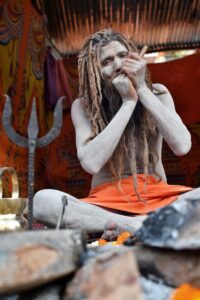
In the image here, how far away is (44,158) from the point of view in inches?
170

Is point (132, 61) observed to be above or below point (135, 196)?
above

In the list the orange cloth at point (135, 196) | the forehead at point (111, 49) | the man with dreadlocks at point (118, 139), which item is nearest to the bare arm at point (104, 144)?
the man with dreadlocks at point (118, 139)

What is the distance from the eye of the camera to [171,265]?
0.93m

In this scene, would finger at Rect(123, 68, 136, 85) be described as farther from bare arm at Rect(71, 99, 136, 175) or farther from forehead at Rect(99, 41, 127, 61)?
forehead at Rect(99, 41, 127, 61)

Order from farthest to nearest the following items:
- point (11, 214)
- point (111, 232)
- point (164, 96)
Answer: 1. point (164, 96)
2. point (111, 232)
3. point (11, 214)

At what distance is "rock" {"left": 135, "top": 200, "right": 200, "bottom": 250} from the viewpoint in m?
0.91

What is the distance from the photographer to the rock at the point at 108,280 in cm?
75

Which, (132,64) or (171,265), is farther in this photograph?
(132,64)

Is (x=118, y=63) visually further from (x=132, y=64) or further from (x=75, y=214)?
(x=75, y=214)

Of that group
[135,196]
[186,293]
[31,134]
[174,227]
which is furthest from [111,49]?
[186,293]

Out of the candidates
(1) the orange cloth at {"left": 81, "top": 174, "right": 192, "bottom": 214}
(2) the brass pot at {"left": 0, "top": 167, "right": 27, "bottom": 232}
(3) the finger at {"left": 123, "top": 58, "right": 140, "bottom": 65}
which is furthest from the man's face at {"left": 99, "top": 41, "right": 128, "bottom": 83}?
(2) the brass pot at {"left": 0, "top": 167, "right": 27, "bottom": 232}

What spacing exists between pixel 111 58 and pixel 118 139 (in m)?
0.53

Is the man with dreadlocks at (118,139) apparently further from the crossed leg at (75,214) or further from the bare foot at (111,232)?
the bare foot at (111,232)

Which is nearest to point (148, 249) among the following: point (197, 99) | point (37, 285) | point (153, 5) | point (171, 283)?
point (171, 283)
